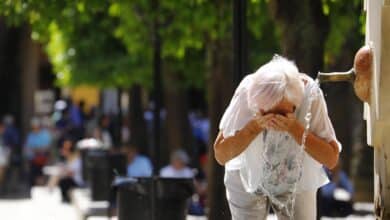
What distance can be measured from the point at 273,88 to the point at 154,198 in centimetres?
450

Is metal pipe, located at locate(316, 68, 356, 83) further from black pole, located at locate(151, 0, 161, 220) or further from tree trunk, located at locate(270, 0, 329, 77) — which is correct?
black pole, located at locate(151, 0, 161, 220)

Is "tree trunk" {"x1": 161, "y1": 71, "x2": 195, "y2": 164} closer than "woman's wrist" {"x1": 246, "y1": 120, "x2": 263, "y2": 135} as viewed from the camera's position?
No

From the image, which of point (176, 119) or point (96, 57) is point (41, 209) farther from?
point (176, 119)

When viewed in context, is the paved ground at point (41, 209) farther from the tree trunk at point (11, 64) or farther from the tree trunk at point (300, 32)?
the tree trunk at point (11, 64)

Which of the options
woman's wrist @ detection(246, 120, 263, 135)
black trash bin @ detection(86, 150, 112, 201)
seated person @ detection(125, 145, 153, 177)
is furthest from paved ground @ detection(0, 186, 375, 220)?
woman's wrist @ detection(246, 120, 263, 135)

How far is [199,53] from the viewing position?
82.7ft

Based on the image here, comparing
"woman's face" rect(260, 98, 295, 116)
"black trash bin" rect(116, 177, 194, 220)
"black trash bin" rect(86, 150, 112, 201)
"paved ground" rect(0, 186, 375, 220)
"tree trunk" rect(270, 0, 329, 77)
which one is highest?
"tree trunk" rect(270, 0, 329, 77)

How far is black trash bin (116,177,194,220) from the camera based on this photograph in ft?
36.9

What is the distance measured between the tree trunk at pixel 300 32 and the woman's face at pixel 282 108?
5.03 meters

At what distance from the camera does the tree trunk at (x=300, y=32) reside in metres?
12.1

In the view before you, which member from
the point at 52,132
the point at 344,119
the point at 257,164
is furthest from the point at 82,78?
the point at 257,164

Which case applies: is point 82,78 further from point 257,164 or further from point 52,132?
point 257,164

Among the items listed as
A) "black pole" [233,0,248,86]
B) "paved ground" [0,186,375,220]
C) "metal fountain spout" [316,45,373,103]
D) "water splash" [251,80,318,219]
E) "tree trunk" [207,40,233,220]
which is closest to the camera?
"water splash" [251,80,318,219]

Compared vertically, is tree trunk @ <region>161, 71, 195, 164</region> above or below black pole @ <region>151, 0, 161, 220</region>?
below
